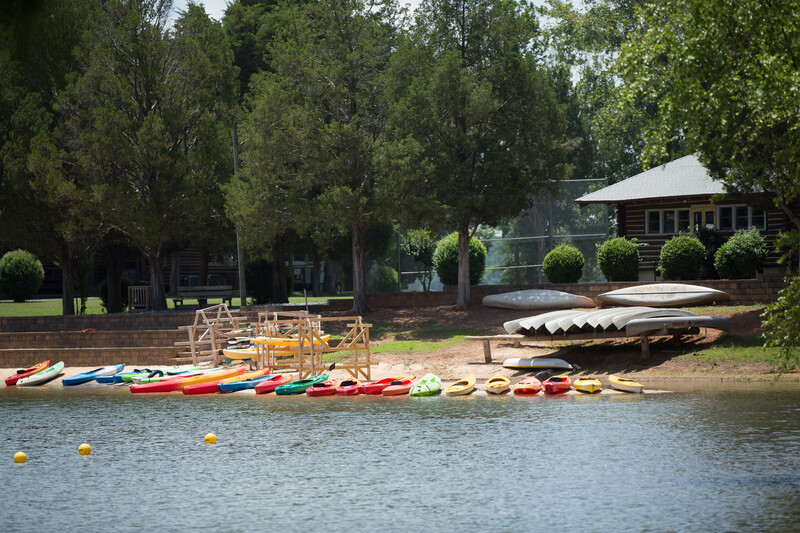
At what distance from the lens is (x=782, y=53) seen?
14.6 m

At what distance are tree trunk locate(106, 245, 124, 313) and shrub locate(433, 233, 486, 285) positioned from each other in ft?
50.4

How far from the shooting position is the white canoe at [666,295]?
2891 centimetres

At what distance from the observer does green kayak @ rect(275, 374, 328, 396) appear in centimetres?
2438

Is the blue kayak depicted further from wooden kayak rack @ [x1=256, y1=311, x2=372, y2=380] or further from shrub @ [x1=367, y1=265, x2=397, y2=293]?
shrub @ [x1=367, y1=265, x2=397, y2=293]

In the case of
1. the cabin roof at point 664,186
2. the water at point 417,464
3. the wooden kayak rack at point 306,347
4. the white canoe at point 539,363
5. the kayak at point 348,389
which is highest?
the cabin roof at point 664,186

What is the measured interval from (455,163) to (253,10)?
63.2ft

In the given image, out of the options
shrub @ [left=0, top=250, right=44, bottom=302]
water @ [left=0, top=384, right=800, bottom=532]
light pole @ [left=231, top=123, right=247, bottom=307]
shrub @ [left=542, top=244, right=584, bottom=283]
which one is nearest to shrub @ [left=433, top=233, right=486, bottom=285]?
shrub @ [left=542, top=244, right=584, bottom=283]

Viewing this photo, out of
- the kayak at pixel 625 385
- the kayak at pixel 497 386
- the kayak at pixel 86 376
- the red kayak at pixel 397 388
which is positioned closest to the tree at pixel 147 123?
the kayak at pixel 86 376

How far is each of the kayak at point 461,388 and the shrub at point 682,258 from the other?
1414 centimetres

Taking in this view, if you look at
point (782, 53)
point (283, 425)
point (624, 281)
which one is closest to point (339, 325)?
point (624, 281)

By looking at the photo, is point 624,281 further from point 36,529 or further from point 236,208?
point 36,529

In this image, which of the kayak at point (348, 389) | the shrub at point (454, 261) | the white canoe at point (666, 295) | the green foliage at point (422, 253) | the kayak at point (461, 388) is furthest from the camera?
the green foliage at point (422, 253)

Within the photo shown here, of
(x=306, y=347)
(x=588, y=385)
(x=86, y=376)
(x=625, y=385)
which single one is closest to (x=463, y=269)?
(x=306, y=347)

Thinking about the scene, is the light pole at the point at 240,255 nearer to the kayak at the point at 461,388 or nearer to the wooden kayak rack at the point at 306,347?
the wooden kayak rack at the point at 306,347
